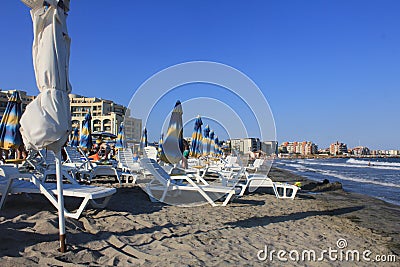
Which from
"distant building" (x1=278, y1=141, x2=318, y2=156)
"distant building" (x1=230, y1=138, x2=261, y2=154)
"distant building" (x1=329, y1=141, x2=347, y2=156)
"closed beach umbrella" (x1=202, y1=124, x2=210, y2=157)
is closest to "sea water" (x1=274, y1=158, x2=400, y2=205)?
"distant building" (x1=230, y1=138, x2=261, y2=154)

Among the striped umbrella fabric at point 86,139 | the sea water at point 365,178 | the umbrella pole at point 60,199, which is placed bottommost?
the sea water at point 365,178

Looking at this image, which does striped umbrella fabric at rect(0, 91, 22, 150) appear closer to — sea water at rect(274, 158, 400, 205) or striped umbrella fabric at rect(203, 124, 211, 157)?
striped umbrella fabric at rect(203, 124, 211, 157)

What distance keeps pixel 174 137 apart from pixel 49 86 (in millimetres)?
4844

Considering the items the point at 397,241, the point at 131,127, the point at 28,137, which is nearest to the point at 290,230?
the point at 397,241

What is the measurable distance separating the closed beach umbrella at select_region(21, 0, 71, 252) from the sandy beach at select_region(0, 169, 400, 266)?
37 cm

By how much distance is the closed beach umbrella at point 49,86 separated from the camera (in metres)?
2.69

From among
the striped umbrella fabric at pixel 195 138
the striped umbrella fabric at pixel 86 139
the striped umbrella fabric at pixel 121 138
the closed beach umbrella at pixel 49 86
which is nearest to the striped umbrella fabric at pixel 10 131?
the striped umbrella fabric at pixel 86 139

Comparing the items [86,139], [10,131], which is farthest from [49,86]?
[86,139]

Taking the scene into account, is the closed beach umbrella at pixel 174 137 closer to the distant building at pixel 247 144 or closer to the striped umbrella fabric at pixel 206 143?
the striped umbrella fabric at pixel 206 143

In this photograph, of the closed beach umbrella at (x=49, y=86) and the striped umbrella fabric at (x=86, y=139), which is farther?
the striped umbrella fabric at (x=86, y=139)

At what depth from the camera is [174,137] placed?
7539 mm

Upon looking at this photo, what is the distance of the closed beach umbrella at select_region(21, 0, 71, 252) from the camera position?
2.69 m

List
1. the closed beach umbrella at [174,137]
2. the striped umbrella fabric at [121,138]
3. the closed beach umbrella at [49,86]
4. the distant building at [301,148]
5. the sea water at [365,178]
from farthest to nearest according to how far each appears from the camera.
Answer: the distant building at [301,148], the striped umbrella fabric at [121,138], the sea water at [365,178], the closed beach umbrella at [174,137], the closed beach umbrella at [49,86]

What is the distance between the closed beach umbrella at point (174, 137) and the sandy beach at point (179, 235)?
6.46 ft
